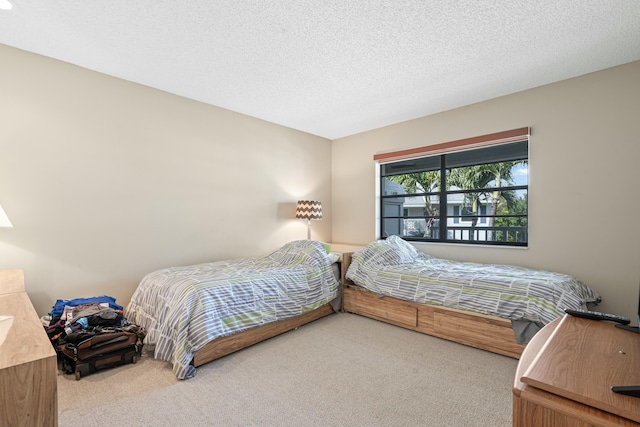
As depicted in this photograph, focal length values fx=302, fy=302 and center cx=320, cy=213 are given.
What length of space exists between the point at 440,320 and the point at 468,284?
423 millimetres

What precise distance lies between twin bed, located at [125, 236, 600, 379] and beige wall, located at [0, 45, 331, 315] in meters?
0.45

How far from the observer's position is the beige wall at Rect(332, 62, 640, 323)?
2.61 metres

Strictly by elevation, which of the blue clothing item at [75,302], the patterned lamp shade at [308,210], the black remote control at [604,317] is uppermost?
the patterned lamp shade at [308,210]

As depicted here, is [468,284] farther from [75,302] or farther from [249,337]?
[75,302]

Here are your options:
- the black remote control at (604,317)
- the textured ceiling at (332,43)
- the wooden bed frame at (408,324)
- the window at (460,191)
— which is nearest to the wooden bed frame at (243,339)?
the wooden bed frame at (408,324)

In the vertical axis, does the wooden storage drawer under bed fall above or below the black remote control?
below

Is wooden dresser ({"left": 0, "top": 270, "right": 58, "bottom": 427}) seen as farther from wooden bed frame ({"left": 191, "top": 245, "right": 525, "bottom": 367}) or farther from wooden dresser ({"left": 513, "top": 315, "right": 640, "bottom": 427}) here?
wooden dresser ({"left": 513, "top": 315, "right": 640, "bottom": 427})

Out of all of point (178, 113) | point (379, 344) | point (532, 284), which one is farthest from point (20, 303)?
point (532, 284)

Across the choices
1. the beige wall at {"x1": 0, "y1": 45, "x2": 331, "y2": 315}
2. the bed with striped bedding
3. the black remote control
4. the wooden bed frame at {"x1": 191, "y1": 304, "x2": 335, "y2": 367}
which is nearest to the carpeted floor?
the wooden bed frame at {"x1": 191, "y1": 304, "x2": 335, "y2": 367}

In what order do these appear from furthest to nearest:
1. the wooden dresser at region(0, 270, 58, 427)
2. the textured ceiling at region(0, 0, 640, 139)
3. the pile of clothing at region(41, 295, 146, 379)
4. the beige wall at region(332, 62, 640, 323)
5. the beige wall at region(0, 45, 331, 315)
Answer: the beige wall at region(332, 62, 640, 323)
the beige wall at region(0, 45, 331, 315)
the pile of clothing at region(41, 295, 146, 379)
the textured ceiling at region(0, 0, 640, 139)
the wooden dresser at region(0, 270, 58, 427)

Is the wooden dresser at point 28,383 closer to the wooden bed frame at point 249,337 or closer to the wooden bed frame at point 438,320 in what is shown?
the wooden bed frame at point 249,337

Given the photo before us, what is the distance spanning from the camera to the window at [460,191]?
10.9 ft

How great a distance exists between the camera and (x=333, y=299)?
3.43m

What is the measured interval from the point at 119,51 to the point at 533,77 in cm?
363
